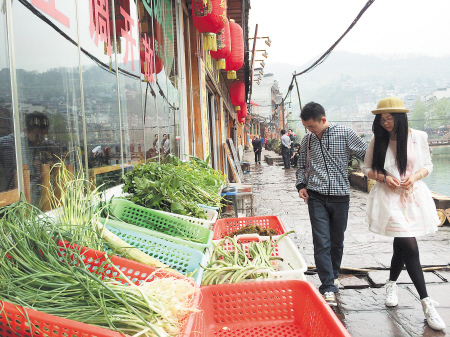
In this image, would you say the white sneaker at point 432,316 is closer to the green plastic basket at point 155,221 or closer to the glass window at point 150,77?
the green plastic basket at point 155,221

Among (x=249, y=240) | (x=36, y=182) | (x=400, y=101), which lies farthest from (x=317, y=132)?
(x=36, y=182)

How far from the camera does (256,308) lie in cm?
172

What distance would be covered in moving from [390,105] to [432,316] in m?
1.72

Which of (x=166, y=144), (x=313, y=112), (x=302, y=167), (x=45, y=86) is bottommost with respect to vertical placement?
(x=302, y=167)

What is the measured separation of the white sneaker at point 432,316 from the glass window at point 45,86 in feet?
9.55

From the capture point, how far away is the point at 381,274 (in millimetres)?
4039

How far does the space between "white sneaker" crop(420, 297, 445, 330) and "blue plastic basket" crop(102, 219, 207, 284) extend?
2.08 meters

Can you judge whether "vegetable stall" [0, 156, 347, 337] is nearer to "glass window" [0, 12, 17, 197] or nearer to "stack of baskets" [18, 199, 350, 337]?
"stack of baskets" [18, 199, 350, 337]

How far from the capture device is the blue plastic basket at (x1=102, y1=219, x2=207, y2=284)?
184 centimetres

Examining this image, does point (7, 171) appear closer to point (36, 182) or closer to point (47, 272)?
point (36, 182)

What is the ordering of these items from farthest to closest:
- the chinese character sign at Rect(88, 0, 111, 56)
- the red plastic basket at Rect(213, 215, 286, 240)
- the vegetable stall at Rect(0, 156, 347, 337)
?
the red plastic basket at Rect(213, 215, 286, 240), the chinese character sign at Rect(88, 0, 111, 56), the vegetable stall at Rect(0, 156, 347, 337)

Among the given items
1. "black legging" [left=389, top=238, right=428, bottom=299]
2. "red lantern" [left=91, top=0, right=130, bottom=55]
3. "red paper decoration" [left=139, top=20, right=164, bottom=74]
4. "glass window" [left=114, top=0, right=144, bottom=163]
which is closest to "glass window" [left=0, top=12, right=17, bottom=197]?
"red lantern" [left=91, top=0, right=130, bottom=55]

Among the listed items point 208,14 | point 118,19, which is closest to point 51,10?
point 118,19

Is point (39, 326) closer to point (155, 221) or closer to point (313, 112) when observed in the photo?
point (155, 221)
